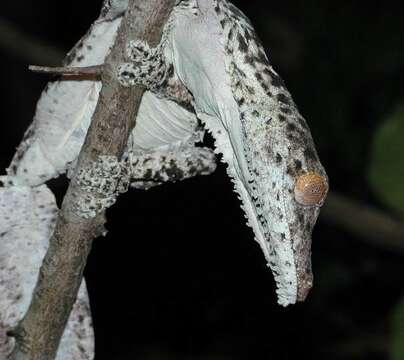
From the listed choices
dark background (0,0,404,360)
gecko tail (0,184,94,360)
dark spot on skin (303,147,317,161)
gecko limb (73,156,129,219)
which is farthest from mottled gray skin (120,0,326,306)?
dark background (0,0,404,360)

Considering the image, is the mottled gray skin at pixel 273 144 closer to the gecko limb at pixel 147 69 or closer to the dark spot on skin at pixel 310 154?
the dark spot on skin at pixel 310 154

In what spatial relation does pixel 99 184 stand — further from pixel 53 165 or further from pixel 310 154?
pixel 310 154

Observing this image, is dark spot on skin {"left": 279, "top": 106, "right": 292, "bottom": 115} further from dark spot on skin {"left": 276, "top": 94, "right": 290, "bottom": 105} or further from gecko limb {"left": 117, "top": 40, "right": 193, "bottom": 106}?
gecko limb {"left": 117, "top": 40, "right": 193, "bottom": 106}

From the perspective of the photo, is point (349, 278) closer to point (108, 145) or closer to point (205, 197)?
point (205, 197)

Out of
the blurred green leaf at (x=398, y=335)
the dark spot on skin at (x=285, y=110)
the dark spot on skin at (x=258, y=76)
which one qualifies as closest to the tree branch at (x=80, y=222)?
the dark spot on skin at (x=258, y=76)

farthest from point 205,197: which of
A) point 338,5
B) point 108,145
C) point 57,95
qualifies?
point 108,145
